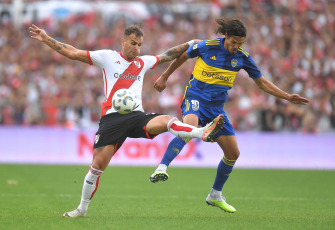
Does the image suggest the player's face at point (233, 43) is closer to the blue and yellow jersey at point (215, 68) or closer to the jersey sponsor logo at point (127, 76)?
the blue and yellow jersey at point (215, 68)

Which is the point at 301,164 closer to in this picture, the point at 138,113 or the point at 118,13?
the point at 118,13

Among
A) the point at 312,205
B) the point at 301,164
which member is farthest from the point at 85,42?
the point at 312,205

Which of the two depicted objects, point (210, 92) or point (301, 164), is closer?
point (210, 92)

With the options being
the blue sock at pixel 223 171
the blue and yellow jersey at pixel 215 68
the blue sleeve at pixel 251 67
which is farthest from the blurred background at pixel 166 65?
the blue and yellow jersey at pixel 215 68

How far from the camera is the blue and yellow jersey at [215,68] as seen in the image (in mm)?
8680

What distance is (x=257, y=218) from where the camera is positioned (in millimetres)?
8445

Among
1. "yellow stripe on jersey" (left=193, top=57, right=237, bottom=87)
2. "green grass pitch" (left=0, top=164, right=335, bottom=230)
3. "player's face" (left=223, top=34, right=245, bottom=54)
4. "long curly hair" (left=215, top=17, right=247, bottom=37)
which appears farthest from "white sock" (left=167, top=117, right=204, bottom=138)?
"long curly hair" (left=215, top=17, right=247, bottom=37)

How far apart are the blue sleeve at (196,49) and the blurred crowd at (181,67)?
367 inches

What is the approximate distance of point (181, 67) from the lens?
67.9ft

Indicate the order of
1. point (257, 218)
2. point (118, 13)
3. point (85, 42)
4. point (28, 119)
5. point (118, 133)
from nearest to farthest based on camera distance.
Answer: point (118, 133) → point (257, 218) → point (28, 119) → point (85, 42) → point (118, 13)

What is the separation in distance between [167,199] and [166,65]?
10256 mm

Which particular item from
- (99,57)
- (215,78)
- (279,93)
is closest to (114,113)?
(99,57)

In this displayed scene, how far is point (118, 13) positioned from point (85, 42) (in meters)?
2.34

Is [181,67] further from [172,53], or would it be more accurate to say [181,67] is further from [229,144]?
[229,144]
